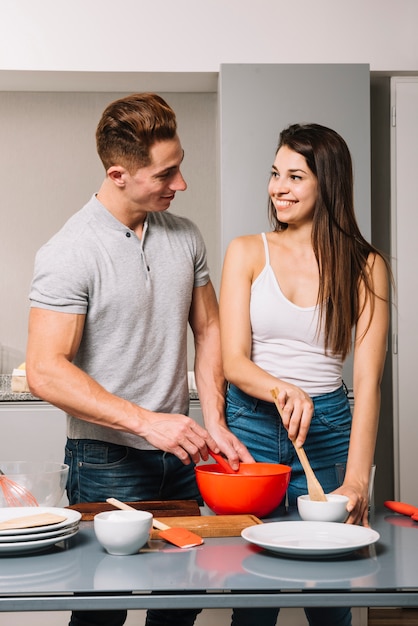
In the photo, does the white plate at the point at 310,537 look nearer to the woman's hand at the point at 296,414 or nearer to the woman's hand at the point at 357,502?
the woman's hand at the point at 357,502

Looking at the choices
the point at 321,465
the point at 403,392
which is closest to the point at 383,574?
the point at 321,465

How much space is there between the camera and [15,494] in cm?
132

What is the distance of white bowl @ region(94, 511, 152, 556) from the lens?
1153 millimetres

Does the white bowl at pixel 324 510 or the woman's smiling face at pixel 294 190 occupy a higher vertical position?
the woman's smiling face at pixel 294 190

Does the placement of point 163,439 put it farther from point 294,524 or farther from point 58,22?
point 58,22

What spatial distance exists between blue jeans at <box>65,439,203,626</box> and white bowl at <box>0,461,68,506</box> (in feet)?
1.15

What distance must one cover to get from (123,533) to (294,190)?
0.94 m

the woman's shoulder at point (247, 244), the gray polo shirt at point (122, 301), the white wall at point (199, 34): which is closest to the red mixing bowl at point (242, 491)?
the gray polo shirt at point (122, 301)

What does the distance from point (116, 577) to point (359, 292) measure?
92 centimetres

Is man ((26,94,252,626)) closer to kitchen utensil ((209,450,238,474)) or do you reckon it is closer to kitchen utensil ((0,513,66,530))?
kitchen utensil ((209,450,238,474))

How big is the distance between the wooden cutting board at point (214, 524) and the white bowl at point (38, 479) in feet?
0.62

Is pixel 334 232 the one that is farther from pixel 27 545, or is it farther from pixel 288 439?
pixel 27 545

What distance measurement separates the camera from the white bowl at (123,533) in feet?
3.78

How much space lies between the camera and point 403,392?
3184 millimetres
